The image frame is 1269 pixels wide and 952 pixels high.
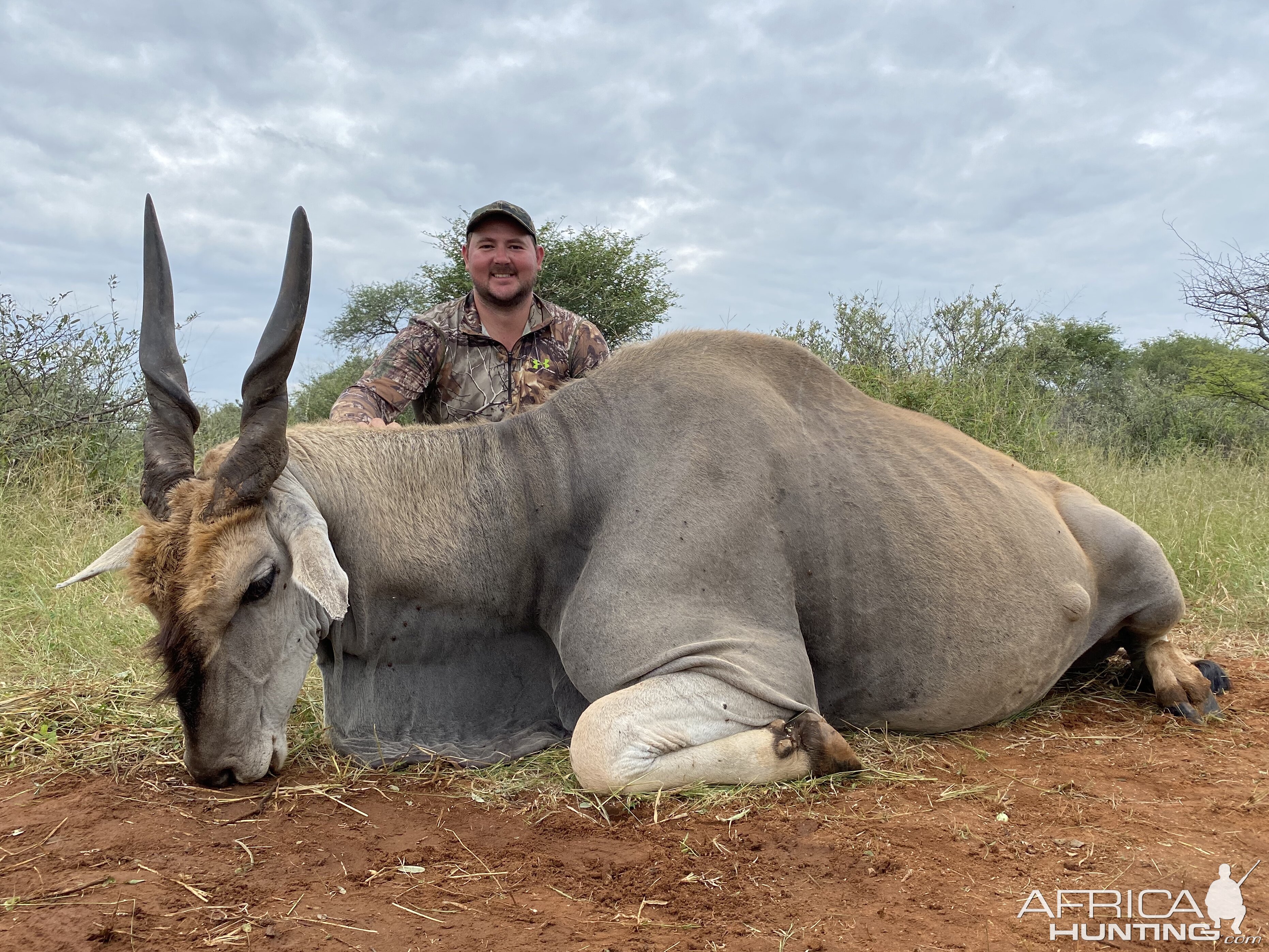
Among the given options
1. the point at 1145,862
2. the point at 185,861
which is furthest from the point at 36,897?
the point at 1145,862

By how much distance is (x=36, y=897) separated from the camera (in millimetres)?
2447

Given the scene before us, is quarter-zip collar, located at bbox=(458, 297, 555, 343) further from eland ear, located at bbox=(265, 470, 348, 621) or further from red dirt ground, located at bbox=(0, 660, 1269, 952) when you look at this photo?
red dirt ground, located at bbox=(0, 660, 1269, 952)

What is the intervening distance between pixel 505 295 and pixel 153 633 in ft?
9.79

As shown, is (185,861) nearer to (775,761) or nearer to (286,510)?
(286,510)

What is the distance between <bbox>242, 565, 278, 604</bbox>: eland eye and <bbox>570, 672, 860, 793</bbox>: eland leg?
116 centimetres

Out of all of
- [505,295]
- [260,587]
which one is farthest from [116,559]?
[505,295]

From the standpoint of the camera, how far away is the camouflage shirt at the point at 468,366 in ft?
19.5

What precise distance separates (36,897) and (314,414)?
20425 mm

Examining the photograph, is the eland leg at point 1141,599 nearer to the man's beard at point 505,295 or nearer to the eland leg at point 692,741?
the eland leg at point 692,741

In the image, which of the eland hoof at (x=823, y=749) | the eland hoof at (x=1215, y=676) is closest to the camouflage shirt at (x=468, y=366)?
the eland hoof at (x=823, y=749)

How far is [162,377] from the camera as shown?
3486 mm

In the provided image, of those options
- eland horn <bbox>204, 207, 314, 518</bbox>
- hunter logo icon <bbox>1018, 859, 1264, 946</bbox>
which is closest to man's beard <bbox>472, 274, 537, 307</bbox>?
eland horn <bbox>204, 207, 314, 518</bbox>

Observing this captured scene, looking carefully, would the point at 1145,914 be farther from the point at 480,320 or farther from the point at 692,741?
the point at 480,320

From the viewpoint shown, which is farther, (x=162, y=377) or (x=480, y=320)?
(x=480, y=320)
